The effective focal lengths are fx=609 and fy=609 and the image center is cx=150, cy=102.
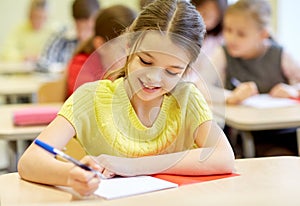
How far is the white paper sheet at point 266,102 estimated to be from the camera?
2.53 m

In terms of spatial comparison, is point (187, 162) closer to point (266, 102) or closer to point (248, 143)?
point (248, 143)

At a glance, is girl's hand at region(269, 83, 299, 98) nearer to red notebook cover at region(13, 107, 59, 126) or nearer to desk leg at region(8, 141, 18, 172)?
red notebook cover at region(13, 107, 59, 126)

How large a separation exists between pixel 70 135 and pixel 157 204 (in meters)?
0.30

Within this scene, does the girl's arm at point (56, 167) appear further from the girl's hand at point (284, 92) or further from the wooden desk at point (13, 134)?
the girl's hand at point (284, 92)

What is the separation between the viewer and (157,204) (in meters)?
1.14

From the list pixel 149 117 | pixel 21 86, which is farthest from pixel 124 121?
pixel 21 86

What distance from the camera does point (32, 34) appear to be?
584cm

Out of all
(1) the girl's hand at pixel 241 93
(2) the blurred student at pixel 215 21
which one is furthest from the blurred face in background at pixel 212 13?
(1) the girl's hand at pixel 241 93

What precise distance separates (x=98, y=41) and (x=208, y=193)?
1344mm

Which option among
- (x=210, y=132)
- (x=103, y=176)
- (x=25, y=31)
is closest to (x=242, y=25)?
(x=210, y=132)

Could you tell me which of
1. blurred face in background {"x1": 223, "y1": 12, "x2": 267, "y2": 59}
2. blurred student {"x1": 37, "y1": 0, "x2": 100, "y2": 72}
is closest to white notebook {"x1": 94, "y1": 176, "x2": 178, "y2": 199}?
blurred face in background {"x1": 223, "y1": 12, "x2": 267, "y2": 59}

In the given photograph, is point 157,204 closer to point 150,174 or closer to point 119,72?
point 150,174

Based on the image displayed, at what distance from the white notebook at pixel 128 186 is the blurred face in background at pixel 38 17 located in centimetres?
466

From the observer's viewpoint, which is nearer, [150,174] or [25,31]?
[150,174]
